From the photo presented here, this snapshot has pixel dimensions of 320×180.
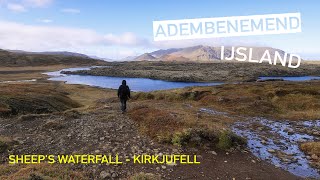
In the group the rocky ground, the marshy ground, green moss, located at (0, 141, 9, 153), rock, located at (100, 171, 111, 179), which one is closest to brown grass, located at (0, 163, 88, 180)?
the marshy ground

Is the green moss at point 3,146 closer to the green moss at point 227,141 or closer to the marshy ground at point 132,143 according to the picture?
the marshy ground at point 132,143

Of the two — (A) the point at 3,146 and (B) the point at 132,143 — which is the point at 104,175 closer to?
(B) the point at 132,143

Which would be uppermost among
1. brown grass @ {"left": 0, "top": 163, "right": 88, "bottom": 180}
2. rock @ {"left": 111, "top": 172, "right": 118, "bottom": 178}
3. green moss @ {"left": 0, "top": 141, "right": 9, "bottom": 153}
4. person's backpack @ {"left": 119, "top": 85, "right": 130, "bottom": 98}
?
person's backpack @ {"left": 119, "top": 85, "right": 130, "bottom": 98}

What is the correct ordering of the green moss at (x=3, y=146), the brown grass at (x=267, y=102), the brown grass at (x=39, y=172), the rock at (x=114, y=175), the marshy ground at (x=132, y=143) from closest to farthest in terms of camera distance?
the brown grass at (x=39, y=172) → the rock at (x=114, y=175) → the marshy ground at (x=132, y=143) → the green moss at (x=3, y=146) → the brown grass at (x=267, y=102)

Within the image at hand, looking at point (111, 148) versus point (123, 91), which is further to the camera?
point (123, 91)

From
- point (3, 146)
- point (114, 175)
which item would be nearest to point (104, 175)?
point (114, 175)

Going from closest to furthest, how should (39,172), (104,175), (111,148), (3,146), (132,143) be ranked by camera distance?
(39,172) → (104,175) → (3,146) → (111,148) → (132,143)

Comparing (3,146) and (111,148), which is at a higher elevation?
(3,146)

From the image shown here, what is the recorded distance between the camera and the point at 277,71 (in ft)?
534

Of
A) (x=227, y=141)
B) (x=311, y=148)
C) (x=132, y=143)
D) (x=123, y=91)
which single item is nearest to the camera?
(x=227, y=141)

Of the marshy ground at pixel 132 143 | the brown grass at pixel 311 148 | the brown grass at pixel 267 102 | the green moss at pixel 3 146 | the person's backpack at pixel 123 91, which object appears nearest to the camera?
the marshy ground at pixel 132 143

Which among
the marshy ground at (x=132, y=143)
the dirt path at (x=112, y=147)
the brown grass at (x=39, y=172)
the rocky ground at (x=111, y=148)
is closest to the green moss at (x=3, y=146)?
the marshy ground at (x=132, y=143)

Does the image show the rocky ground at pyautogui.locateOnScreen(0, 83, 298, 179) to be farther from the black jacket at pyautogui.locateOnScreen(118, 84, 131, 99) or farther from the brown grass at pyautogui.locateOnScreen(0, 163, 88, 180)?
the black jacket at pyautogui.locateOnScreen(118, 84, 131, 99)

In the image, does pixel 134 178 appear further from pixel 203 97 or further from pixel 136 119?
pixel 203 97
